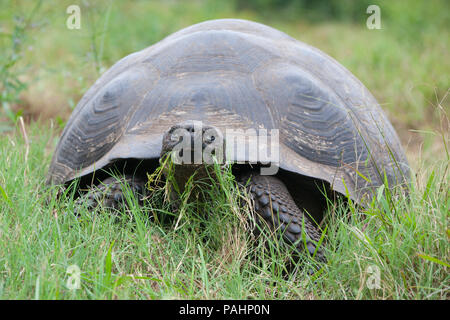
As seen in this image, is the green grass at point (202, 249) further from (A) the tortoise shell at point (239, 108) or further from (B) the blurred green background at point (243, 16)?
(B) the blurred green background at point (243, 16)

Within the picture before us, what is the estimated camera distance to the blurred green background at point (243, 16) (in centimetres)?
430

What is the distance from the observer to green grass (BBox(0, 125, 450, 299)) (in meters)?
1.80

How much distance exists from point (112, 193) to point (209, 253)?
57 centimetres

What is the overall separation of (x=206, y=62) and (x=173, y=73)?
7.0 inches

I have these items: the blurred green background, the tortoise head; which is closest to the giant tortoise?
the tortoise head

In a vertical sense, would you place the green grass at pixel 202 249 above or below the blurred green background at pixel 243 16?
below

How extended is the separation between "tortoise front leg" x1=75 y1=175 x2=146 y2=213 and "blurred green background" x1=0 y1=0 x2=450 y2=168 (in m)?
1.51

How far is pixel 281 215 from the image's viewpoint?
7.41ft

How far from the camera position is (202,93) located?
2441mm

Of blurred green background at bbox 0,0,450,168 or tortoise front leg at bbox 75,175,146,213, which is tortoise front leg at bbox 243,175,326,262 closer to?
tortoise front leg at bbox 75,175,146,213

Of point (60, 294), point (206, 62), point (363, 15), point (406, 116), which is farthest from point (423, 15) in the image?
point (60, 294)

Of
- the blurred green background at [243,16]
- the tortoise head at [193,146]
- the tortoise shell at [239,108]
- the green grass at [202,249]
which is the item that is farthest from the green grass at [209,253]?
the blurred green background at [243,16]

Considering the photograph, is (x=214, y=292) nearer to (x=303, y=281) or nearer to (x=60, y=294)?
(x=303, y=281)

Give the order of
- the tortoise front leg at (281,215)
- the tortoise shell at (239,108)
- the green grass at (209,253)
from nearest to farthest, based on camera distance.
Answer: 1. the green grass at (209,253)
2. the tortoise front leg at (281,215)
3. the tortoise shell at (239,108)
